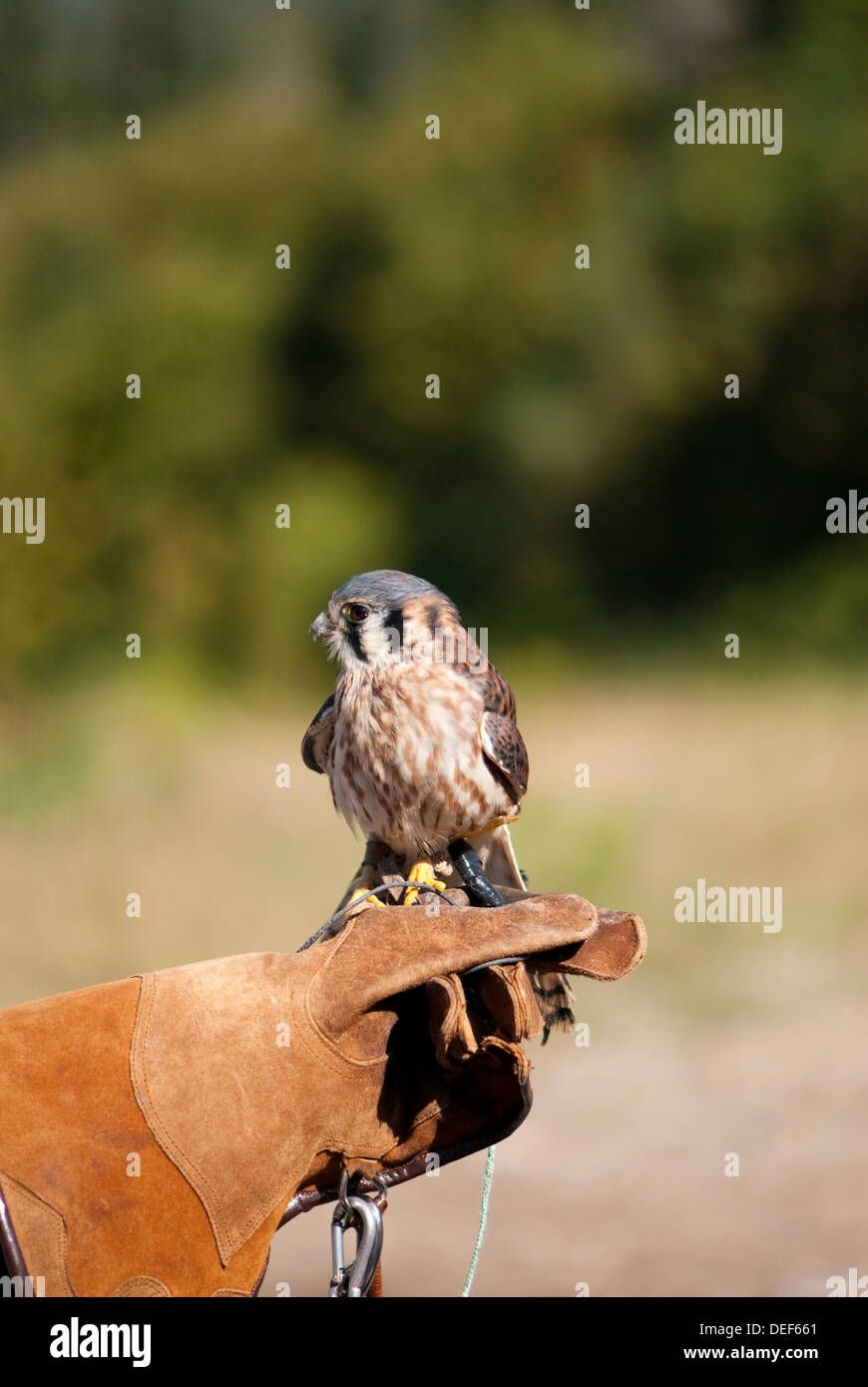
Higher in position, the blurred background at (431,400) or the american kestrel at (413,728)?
the blurred background at (431,400)

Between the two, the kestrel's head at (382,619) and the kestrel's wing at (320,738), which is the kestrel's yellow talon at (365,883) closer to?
the kestrel's wing at (320,738)

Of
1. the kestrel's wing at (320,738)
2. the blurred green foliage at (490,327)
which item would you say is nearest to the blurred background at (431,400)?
the blurred green foliage at (490,327)

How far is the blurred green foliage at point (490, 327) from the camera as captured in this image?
1128 centimetres

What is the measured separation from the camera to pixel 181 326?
38.1 ft

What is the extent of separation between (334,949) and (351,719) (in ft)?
2.54

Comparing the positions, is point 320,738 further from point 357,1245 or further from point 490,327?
point 490,327

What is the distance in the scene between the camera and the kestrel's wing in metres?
2.86

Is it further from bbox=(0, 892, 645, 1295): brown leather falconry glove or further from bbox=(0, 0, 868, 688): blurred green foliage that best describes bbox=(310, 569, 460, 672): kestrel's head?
bbox=(0, 0, 868, 688): blurred green foliage

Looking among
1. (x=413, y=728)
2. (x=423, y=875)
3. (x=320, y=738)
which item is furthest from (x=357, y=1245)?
(x=320, y=738)

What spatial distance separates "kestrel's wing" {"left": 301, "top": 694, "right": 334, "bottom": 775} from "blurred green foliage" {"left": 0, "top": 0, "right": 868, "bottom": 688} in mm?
7968

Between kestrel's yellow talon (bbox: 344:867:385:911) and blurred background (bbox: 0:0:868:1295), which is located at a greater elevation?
blurred background (bbox: 0:0:868:1295)

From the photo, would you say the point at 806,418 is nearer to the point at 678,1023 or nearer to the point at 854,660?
the point at 854,660

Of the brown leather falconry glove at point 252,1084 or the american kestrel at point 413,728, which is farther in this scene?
the american kestrel at point 413,728

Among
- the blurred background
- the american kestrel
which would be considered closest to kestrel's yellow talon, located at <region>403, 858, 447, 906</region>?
the american kestrel
